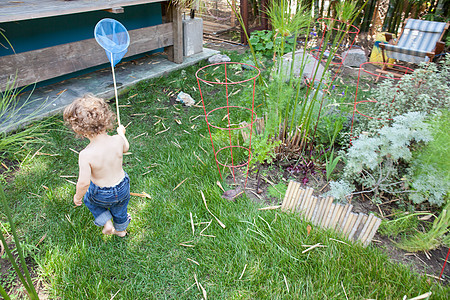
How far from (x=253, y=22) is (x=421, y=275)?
614cm

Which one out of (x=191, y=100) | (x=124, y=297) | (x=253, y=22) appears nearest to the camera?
(x=124, y=297)

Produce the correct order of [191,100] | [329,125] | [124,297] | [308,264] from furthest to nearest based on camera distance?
[191,100]
[329,125]
[308,264]
[124,297]

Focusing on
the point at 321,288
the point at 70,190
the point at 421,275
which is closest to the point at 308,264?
the point at 321,288

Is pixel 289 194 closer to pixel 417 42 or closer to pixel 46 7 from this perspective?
pixel 46 7

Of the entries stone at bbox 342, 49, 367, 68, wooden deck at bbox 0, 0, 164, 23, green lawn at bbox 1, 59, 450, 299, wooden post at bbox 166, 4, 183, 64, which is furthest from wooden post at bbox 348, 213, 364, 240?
stone at bbox 342, 49, 367, 68

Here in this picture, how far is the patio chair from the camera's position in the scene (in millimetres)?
5309

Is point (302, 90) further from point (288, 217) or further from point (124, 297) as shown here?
point (124, 297)

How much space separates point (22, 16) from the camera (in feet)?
10.2

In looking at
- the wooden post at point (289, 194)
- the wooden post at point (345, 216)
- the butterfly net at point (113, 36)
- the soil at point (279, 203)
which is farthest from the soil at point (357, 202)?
the butterfly net at point (113, 36)

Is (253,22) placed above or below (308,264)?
above

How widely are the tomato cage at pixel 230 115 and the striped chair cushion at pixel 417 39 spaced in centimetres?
270

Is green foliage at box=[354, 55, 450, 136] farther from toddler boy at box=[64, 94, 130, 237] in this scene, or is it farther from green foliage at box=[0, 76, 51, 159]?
green foliage at box=[0, 76, 51, 159]

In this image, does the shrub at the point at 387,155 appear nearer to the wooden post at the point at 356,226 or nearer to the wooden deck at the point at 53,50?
the wooden post at the point at 356,226

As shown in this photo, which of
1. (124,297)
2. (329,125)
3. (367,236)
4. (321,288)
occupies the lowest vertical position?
(124,297)
